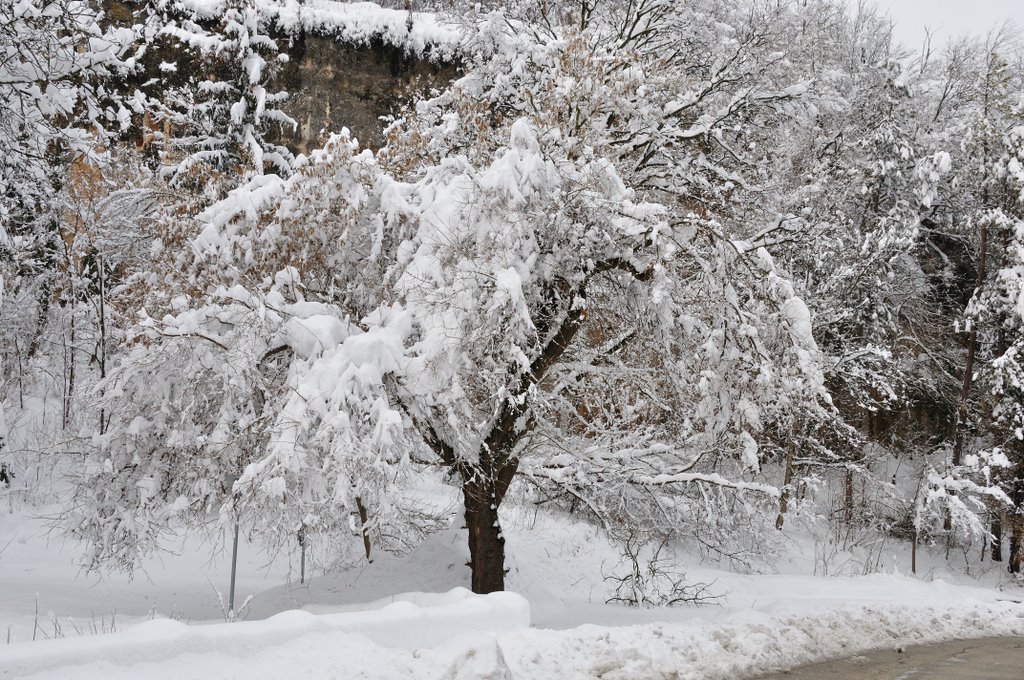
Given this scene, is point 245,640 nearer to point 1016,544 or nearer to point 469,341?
point 469,341

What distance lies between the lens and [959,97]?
85.4ft

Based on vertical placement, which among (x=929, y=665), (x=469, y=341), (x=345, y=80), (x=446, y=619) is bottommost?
(x=929, y=665)

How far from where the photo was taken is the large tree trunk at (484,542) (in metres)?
9.55

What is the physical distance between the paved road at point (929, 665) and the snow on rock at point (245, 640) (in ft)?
9.58

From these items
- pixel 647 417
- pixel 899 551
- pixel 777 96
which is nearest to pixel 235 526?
pixel 647 417

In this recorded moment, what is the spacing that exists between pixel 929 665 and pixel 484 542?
4770 millimetres

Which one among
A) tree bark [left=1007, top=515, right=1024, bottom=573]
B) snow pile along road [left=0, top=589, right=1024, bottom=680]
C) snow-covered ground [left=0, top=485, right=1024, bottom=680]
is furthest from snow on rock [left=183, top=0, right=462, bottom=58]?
snow pile along road [left=0, top=589, right=1024, bottom=680]

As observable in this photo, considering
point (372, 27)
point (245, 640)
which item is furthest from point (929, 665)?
point (372, 27)

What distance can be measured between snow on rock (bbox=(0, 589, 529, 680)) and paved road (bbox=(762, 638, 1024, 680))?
2.92 meters

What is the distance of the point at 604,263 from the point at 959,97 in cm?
2253

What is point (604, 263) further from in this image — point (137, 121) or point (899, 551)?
point (137, 121)

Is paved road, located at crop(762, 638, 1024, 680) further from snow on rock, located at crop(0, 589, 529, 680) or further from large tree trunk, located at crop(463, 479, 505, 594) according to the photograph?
large tree trunk, located at crop(463, 479, 505, 594)

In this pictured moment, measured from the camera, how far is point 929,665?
8.33 m

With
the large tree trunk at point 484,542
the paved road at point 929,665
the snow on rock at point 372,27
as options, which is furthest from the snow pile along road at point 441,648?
the snow on rock at point 372,27
